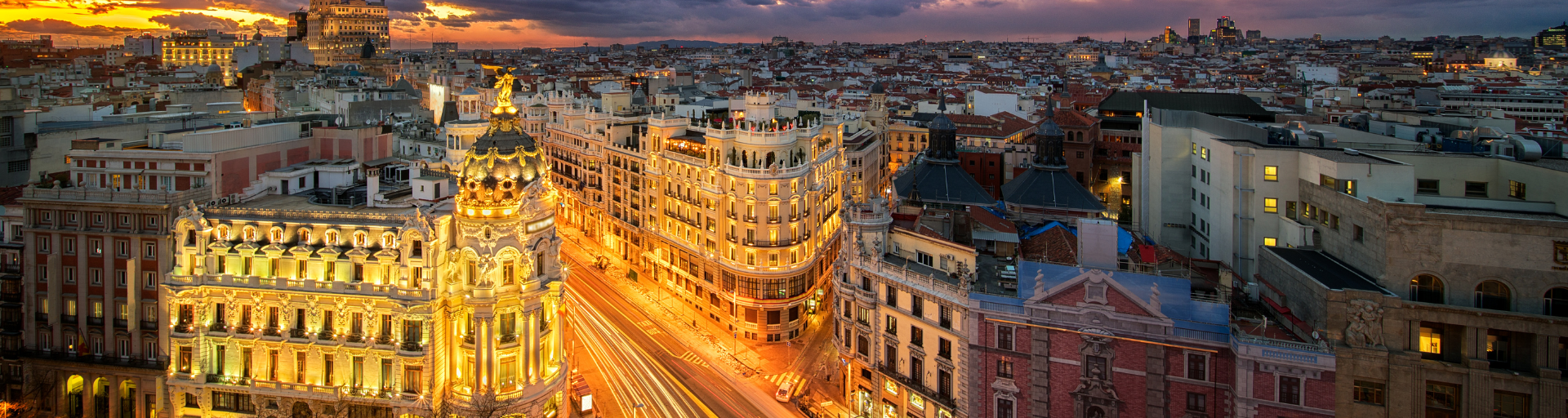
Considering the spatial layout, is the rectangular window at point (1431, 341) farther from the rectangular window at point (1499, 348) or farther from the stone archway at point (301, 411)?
the stone archway at point (301, 411)

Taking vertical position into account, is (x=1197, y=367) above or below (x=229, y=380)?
above

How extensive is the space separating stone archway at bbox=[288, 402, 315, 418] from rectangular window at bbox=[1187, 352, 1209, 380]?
48366 mm

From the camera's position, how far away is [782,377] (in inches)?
2923

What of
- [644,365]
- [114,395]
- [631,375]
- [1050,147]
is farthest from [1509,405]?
[114,395]

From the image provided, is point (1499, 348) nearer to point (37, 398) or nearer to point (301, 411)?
point (301, 411)

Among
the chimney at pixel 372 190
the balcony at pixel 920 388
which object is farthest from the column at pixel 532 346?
the balcony at pixel 920 388

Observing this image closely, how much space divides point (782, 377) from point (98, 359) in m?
45.5

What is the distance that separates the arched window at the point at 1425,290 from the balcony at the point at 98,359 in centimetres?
6970

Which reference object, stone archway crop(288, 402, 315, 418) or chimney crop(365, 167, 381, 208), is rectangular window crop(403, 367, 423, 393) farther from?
chimney crop(365, 167, 381, 208)

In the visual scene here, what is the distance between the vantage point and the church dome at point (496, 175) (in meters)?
52.2

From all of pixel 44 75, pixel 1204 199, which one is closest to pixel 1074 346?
pixel 1204 199

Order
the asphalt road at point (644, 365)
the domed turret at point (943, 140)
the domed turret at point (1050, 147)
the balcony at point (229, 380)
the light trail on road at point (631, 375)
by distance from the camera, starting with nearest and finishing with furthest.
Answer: the balcony at point (229, 380), the light trail on road at point (631, 375), the asphalt road at point (644, 365), the domed turret at point (1050, 147), the domed turret at point (943, 140)

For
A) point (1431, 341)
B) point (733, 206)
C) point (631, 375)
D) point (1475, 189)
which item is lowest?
point (631, 375)

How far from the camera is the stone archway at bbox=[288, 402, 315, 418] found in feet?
177
